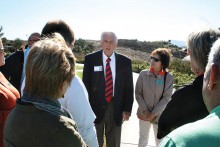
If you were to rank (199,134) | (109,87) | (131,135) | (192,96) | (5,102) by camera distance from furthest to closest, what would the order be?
(131,135) < (109,87) < (5,102) < (192,96) < (199,134)

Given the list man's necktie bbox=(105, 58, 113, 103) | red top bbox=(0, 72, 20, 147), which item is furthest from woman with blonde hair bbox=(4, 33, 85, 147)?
man's necktie bbox=(105, 58, 113, 103)

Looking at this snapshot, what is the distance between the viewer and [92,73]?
4848 mm

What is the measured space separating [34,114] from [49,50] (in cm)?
42

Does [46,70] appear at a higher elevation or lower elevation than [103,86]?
higher

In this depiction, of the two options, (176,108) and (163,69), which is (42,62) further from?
(163,69)

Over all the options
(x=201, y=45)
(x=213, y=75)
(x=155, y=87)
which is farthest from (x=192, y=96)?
(x=155, y=87)

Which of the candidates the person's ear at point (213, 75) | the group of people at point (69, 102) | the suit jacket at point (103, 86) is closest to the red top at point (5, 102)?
the group of people at point (69, 102)

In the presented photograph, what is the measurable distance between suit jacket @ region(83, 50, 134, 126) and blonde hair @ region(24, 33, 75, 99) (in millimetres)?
2852

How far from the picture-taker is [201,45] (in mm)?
2244

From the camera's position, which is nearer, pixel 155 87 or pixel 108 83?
pixel 108 83

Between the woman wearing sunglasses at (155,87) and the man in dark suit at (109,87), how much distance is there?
0.29 meters

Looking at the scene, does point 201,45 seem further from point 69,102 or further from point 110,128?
point 110,128

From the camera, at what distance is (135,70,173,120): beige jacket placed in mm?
4949

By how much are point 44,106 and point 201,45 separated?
4.15 feet
